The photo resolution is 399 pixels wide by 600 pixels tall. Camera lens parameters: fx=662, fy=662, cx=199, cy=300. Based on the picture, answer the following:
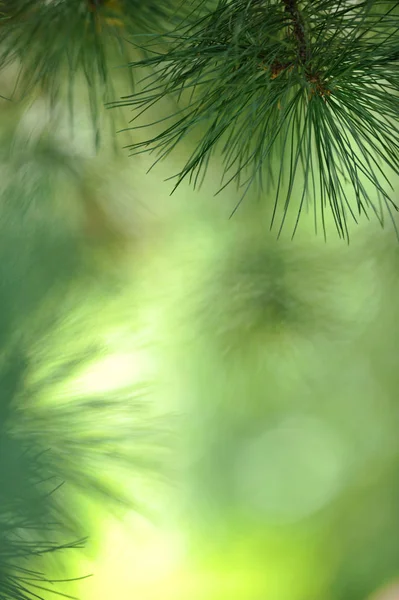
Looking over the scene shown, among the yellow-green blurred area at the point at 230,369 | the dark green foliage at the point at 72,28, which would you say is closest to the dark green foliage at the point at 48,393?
the yellow-green blurred area at the point at 230,369

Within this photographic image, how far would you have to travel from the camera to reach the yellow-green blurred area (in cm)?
75

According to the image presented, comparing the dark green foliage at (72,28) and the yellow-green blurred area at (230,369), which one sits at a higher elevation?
the dark green foliage at (72,28)

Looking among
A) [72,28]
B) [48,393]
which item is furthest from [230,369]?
[72,28]

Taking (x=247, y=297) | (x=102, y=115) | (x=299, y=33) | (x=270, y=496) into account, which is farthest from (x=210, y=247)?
(x=299, y=33)

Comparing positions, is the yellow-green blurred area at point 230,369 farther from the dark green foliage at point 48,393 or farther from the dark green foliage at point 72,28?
the dark green foliage at point 72,28

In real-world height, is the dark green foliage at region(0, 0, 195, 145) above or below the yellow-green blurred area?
above

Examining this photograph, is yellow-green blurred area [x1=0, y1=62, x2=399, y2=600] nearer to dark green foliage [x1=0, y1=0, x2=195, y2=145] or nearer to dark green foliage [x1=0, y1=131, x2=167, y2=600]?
dark green foliage [x1=0, y1=131, x2=167, y2=600]

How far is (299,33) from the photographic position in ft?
1.31

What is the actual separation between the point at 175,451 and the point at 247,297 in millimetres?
196

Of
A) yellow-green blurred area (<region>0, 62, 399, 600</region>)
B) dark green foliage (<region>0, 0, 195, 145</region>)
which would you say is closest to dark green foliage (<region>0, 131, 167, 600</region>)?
yellow-green blurred area (<region>0, 62, 399, 600</region>)

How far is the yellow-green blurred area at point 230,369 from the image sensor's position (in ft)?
2.45

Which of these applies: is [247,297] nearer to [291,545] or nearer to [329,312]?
[329,312]

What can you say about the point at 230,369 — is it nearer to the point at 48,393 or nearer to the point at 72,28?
the point at 48,393

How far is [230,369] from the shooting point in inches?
30.7
